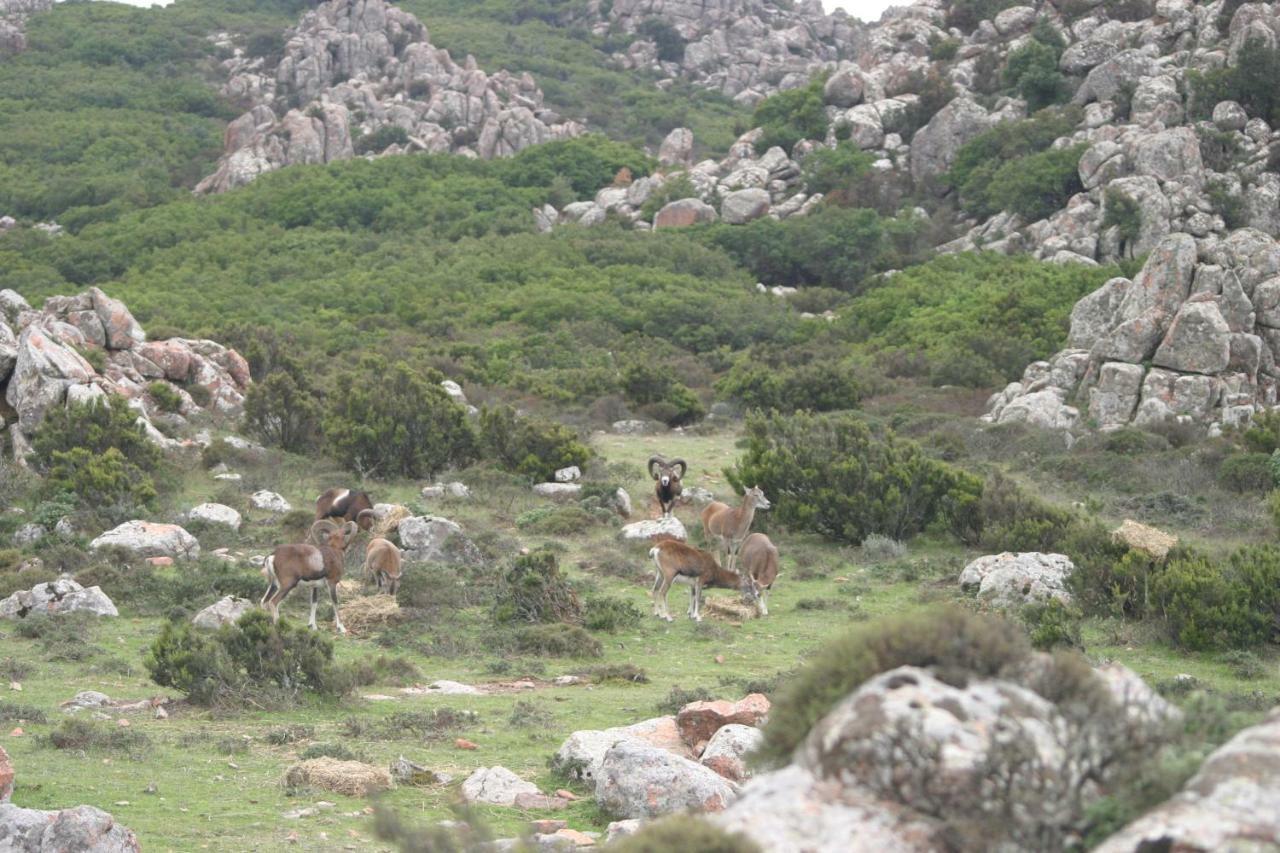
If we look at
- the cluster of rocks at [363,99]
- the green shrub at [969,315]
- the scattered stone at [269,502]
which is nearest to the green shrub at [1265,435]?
the green shrub at [969,315]

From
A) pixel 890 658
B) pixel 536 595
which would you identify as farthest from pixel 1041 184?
A: pixel 890 658

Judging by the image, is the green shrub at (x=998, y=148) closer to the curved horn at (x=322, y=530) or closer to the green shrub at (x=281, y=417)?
the green shrub at (x=281, y=417)

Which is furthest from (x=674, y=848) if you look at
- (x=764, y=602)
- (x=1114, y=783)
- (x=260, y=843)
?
(x=764, y=602)

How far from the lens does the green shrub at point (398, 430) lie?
28.8m

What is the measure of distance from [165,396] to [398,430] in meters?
7.84

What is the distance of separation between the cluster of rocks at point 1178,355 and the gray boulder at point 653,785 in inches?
1046

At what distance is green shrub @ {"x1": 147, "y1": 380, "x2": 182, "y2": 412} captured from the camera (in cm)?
3316

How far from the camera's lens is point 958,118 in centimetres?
7456

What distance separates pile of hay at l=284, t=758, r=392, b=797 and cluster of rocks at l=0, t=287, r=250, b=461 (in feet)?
59.5

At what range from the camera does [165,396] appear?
33188 millimetres

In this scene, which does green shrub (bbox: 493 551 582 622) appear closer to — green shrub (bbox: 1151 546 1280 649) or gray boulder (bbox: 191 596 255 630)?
gray boulder (bbox: 191 596 255 630)

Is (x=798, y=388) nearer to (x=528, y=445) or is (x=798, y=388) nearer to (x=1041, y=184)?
(x=528, y=445)

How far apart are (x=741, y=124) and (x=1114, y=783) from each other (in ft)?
305

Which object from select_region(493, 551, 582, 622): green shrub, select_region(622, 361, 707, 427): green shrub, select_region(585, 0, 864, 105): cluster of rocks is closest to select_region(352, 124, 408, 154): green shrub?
select_region(585, 0, 864, 105): cluster of rocks
